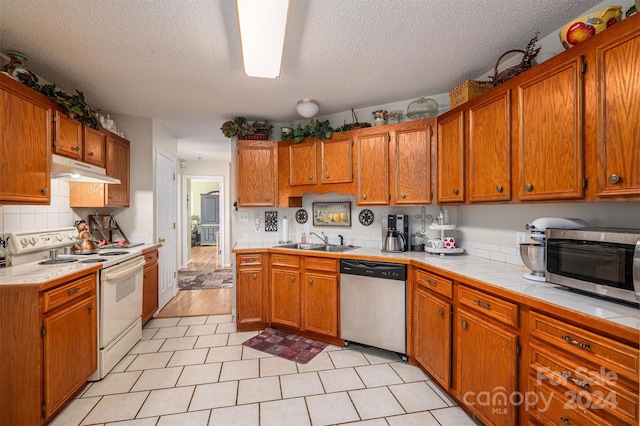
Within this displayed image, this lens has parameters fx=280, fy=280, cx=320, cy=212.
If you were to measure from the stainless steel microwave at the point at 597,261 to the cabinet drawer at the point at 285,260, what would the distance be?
205 cm

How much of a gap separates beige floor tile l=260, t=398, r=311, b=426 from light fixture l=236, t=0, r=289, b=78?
7.66 feet

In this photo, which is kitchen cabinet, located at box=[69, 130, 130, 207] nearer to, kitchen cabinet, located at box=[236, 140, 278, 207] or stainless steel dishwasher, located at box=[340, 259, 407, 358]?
kitchen cabinet, located at box=[236, 140, 278, 207]

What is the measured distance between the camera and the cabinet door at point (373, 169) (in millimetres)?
2773

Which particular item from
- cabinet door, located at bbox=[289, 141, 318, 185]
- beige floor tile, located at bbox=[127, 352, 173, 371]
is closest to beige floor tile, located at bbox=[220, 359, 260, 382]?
beige floor tile, located at bbox=[127, 352, 173, 371]

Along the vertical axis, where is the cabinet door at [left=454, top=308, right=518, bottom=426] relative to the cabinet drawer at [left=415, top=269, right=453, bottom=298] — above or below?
below

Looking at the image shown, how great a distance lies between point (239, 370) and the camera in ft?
7.54

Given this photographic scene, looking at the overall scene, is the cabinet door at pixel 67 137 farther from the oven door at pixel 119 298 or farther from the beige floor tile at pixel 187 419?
the beige floor tile at pixel 187 419

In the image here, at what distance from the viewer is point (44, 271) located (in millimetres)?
1907

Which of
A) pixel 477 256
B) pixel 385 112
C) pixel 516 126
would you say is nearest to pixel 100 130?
pixel 385 112

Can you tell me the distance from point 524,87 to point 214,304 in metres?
4.06

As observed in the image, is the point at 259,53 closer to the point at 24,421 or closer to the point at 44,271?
the point at 44,271

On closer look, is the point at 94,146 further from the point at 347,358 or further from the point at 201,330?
the point at 347,358

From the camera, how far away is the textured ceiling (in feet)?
5.38

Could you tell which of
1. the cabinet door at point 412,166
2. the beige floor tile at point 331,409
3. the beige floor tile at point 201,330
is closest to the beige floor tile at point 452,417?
the beige floor tile at point 331,409
